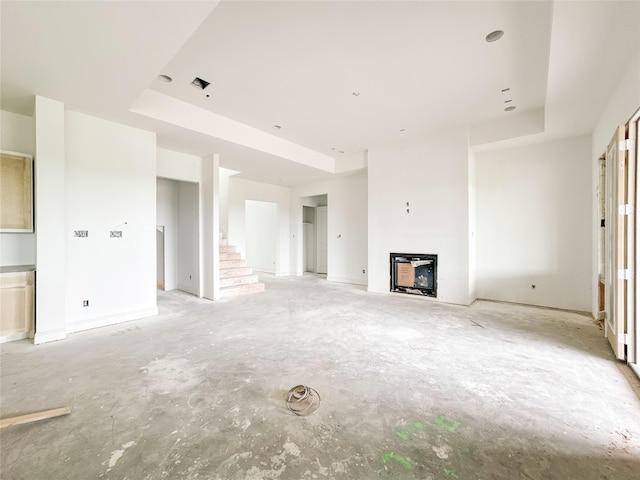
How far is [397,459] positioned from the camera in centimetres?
153

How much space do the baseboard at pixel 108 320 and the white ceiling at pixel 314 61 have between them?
2.90 m

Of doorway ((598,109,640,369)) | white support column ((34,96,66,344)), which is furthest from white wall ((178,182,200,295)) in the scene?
doorway ((598,109,640,369))

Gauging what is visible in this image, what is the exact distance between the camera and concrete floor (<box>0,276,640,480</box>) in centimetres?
150

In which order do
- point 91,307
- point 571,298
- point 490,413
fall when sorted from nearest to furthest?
point 490,413 → point 91,307 → point 571,298

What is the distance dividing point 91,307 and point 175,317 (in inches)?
43.0

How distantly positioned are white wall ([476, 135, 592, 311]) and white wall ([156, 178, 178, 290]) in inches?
272

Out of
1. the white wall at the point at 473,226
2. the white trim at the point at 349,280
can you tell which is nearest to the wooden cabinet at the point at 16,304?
the white trim at the point at 349,280

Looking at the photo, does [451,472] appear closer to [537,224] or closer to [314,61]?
[314,61]

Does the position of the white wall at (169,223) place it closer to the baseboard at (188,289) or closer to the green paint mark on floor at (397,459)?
the baseboard at (188,289)

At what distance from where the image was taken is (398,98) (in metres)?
4.00

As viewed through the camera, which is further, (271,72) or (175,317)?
(175,317)

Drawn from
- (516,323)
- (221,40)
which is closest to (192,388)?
(221,40)

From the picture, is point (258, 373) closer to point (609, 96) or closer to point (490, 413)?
point (490, 413)

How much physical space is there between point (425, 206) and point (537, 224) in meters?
1.96
